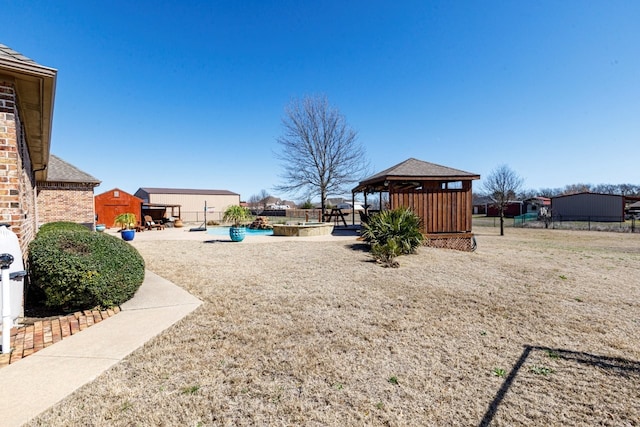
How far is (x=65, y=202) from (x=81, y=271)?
1474 cm

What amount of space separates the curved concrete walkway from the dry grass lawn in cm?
16

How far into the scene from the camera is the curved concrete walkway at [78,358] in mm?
2277

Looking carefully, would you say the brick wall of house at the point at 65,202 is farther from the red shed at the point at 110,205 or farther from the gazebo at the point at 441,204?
the gazebo at the point at 441,204

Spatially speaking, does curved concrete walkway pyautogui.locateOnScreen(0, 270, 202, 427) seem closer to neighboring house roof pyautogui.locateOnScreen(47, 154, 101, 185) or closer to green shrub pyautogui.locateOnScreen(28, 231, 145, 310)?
green shrub pyautogui.locateOnScreen(28, 231, 145, 310)

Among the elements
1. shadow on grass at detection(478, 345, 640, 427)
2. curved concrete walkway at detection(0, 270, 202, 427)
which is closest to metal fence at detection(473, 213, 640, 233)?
shadow on grass at detection(478, 345, 640, 427)

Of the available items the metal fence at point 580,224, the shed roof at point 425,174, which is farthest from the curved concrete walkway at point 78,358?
the metal fence at point 580,224

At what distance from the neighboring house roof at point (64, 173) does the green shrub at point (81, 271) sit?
13.4m

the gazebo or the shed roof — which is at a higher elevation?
the shed roof

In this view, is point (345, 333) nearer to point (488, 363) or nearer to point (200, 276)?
point (488, 363)

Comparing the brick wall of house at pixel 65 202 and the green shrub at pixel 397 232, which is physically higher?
the brick wall of house at pixel 65 202

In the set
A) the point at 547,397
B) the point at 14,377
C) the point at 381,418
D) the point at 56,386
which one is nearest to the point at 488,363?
the point at 547,397

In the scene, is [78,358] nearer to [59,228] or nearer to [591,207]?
[59,228]

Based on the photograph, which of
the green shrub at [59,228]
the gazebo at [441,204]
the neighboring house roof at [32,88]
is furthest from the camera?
the gazebo at [441,204]

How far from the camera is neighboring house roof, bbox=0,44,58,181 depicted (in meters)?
3.58
